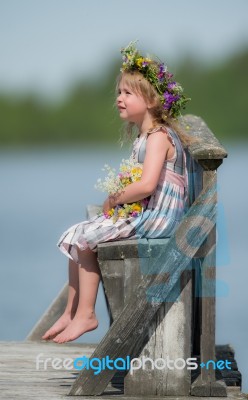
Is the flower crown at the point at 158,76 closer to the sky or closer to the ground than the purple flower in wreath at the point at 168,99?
closer to the sky

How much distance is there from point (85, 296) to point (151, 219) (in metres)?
0.49

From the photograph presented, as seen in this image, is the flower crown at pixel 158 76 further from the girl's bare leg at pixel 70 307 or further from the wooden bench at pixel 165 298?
the girl's bare leg at pixel 70 307

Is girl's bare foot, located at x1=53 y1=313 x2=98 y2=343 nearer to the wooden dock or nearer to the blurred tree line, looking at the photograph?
the wooden dock

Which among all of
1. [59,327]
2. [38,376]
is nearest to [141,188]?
[59,327]

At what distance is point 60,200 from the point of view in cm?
2750

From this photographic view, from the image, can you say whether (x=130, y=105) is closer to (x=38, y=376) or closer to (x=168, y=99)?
(x=168, y=99)

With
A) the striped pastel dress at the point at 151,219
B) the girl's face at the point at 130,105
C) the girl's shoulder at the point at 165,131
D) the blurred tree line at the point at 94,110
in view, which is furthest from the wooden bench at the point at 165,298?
the blurred tree line at the point at 94,110

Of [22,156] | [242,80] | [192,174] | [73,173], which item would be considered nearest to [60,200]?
[73,173]

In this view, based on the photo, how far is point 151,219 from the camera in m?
6.26

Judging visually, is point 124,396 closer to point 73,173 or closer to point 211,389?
point 211,389

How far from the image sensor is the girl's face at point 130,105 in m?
6.52

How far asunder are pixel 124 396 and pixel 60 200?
70.5ft

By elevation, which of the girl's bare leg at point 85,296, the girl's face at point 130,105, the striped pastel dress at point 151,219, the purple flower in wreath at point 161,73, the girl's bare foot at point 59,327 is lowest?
the girl's bare foot at point 59,327

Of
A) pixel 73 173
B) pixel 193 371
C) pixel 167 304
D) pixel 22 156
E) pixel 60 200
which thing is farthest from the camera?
pixel 22 156
